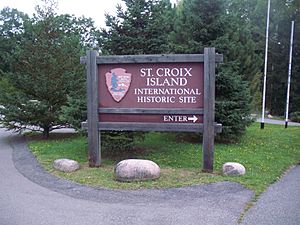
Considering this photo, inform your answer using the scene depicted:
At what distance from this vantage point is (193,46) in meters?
12.9

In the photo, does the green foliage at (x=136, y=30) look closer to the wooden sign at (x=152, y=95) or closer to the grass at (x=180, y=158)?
the wooden sign at (x=152, y=95)

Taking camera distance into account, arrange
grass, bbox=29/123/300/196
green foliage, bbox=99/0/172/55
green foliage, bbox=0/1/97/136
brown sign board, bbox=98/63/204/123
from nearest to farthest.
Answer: grass, bbox=29/123/300/196 < brown sign board, bbox=98/63/204/123 < green foliage, bbox=99/0/172/55 < green foliage, bbox=0/1/97/136

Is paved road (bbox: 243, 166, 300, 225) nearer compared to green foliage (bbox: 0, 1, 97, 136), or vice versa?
paved road (bbox: 243, 166, 300, 225)

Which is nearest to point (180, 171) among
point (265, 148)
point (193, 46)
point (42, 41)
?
point (265, 148)

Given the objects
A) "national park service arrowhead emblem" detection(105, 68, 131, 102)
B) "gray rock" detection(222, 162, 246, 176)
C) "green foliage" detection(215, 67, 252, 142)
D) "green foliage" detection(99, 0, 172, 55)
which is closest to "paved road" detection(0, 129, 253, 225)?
"gray rock" detection(222, 162, 246, 176)

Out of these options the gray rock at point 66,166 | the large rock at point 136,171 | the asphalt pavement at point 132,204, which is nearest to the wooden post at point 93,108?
the gray rock at point 66,166

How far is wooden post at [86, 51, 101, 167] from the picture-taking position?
8.48 meters

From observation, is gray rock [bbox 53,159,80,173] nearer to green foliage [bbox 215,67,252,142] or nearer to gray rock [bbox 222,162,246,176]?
gray rock [bbox 222,162,246,176]

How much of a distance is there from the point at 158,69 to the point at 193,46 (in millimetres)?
5027

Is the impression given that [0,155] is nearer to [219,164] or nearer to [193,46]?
[219,164]

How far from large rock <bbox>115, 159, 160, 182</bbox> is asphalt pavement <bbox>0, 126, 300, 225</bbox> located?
62 cm

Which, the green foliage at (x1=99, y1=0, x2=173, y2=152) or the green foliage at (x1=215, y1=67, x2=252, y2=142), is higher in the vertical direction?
the green foliage at (x1=99, y1=0, x2=173, y2=152)

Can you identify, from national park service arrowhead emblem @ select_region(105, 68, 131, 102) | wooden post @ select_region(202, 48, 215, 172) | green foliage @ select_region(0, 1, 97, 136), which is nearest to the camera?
wooden post @ select_region(202, 48, 215, 172)

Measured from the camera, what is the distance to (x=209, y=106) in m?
7.95
